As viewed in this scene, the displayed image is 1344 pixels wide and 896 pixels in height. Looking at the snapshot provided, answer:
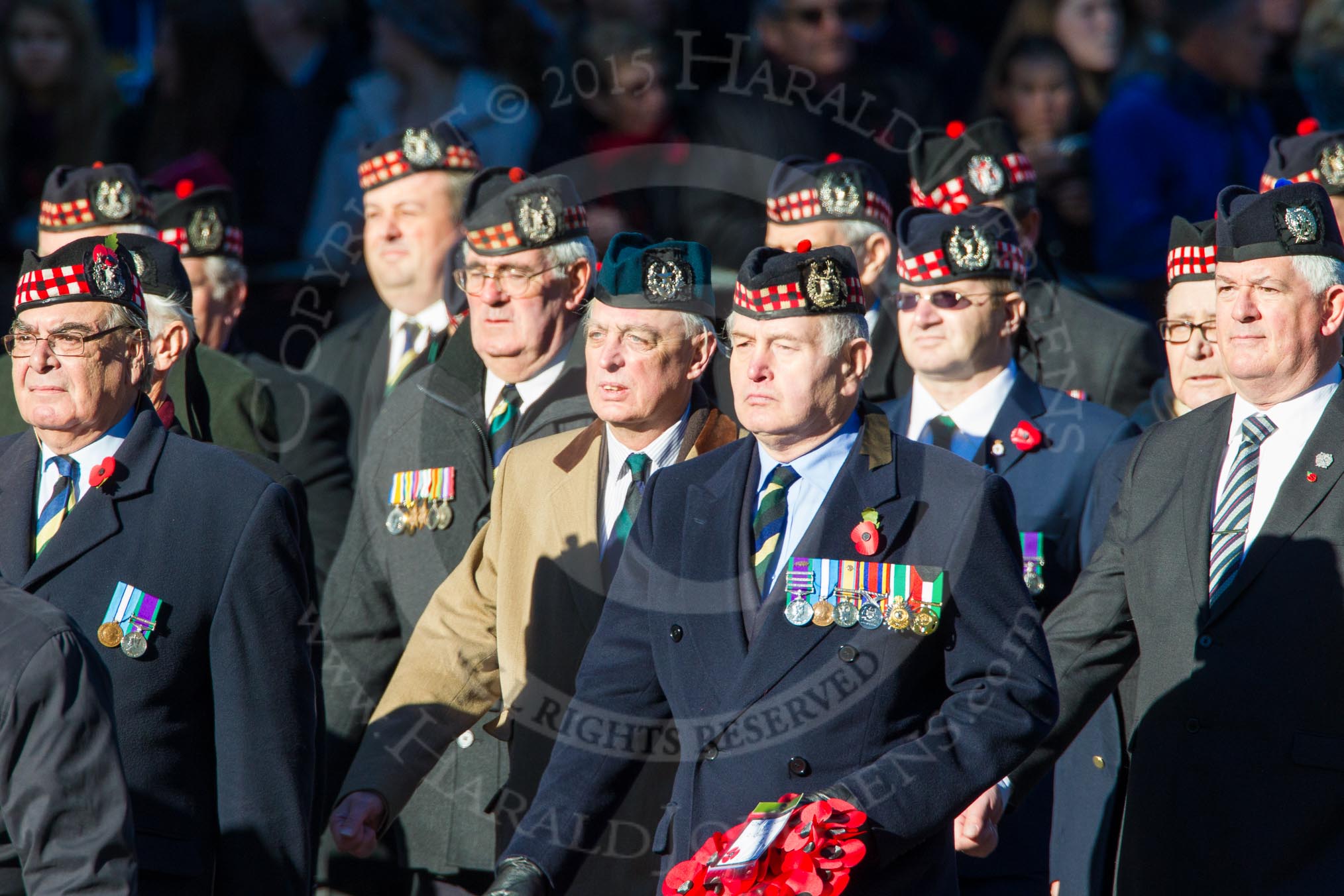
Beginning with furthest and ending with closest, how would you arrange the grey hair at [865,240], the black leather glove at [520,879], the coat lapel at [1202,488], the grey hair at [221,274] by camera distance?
the grey hair at [221,274], the grey hair at [865,240], the coat lapel at [1202,488], the black leather glove at [520,879]

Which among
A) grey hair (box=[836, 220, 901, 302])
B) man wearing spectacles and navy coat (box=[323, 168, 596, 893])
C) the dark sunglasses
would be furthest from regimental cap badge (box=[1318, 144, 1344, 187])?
man wearing spectacles and navy coat (box=[323, 168, 596, 893])

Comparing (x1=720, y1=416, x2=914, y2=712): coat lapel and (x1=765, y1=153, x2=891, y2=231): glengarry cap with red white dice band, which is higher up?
(x1=765, y1=153, x2=891, y2=231): glengarry cap with red white dice band

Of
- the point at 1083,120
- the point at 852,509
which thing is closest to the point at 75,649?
the point at 852,509

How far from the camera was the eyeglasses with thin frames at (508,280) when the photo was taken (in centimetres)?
580

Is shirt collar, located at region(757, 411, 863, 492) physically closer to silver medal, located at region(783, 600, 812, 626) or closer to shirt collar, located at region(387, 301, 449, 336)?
silver medal, located at region(783, 600, 812, 626)

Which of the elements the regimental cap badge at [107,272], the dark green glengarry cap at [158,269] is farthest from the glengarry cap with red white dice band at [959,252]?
the regimental cap badge at [107,272]

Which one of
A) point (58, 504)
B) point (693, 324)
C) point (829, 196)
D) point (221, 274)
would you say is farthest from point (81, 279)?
point (829, 196)

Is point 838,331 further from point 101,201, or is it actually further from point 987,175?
point 101,201

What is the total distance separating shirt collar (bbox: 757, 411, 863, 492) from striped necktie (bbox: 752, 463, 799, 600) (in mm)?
15

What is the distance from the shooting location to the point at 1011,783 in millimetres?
4387

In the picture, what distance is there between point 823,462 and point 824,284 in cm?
39

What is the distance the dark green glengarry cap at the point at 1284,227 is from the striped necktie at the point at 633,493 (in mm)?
1521

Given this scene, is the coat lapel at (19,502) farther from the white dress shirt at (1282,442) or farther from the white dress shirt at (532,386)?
the white dress shirt at (1282,442)

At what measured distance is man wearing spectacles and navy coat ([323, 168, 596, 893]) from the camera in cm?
547
